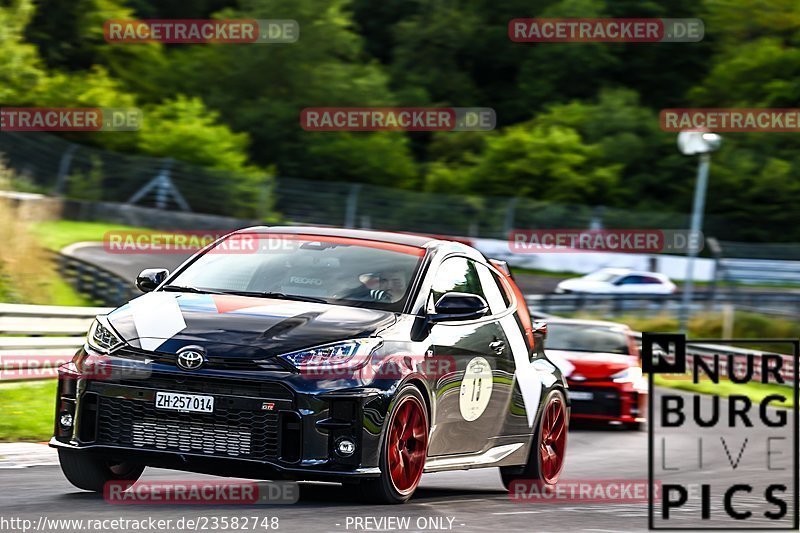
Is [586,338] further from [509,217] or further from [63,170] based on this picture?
[509,217]

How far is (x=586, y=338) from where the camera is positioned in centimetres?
1809

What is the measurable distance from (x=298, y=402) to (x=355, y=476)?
47 cm

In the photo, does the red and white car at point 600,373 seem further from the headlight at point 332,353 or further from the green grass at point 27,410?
the headlight at point 332,353

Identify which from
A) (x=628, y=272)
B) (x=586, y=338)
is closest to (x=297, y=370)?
(x=586, y=338)

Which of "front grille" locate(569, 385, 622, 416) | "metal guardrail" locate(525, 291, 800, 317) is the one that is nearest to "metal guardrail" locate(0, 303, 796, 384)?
"front grille" locate(569, 385, 622, 416)

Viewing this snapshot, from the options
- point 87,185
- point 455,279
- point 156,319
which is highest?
point 87,185

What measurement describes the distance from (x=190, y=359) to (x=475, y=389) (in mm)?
1992

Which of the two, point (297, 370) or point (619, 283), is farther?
point (619, 283)

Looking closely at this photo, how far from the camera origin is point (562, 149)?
189 ft

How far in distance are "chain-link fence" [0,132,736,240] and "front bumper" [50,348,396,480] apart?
99.1 feet

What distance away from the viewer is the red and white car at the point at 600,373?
16969 mm

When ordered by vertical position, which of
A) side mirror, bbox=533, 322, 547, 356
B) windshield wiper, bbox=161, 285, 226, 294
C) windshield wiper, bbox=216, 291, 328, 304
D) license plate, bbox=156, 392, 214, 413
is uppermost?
windshield wiper, bbox=161, 285, 226, 294

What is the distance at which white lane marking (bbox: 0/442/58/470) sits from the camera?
932cm

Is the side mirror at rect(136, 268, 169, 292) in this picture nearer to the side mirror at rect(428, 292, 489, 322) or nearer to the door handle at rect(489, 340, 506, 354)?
the side mirror at rect(428, 292, 489, 322)
